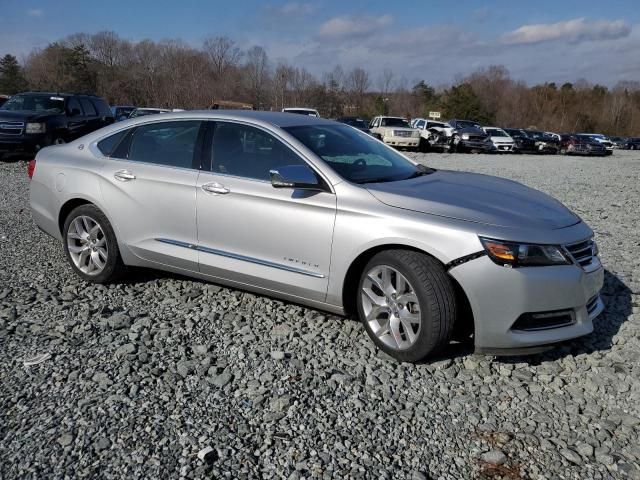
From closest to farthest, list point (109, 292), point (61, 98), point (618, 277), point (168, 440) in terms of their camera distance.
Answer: point (168, 440) → point (109, 292) → point (618, 277) → point (61, 98)

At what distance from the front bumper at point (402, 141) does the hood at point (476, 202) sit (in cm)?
2389

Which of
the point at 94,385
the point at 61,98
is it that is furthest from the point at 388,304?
the point at 61,98

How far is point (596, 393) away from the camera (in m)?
3.34

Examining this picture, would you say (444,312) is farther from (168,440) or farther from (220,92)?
(220,92)

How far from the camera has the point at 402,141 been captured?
2798cm

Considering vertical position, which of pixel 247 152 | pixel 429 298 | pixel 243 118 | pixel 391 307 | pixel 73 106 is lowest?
pixel 73 106

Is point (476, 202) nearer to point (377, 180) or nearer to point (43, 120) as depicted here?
point (377, 180)

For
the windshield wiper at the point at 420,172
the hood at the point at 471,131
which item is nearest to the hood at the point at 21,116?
the windshield wiper at the point at 420,172

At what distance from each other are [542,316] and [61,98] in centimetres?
1431

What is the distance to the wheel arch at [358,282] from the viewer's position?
349cm

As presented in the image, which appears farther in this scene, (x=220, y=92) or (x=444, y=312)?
(x=220, y=92)

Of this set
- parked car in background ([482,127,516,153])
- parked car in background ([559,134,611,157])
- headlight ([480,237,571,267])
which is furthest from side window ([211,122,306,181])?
parked car in background ([559,134,611,157])

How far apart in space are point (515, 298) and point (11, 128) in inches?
538

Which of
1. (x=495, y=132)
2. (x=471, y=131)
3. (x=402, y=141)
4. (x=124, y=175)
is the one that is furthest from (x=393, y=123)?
(x=124, y=175)
